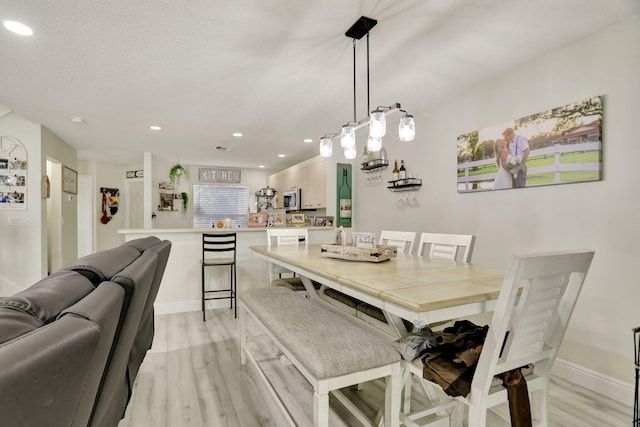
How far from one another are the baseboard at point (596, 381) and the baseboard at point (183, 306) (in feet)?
11.2

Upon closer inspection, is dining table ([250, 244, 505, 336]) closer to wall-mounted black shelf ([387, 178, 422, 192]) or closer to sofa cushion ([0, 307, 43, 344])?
sofa cushion ([0, 307, 43, 344])

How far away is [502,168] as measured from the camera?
2.68 m

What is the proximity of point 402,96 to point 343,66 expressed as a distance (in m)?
0.90

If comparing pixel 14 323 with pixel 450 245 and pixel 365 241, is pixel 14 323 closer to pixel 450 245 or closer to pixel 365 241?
pixel 365 241

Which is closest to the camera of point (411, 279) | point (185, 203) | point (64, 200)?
point (411, 279)

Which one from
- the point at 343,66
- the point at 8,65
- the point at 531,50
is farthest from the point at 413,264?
the point at 8,65

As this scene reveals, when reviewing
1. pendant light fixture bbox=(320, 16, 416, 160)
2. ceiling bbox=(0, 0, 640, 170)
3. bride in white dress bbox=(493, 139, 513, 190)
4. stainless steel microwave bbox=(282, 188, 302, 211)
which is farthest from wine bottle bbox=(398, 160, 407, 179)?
stainless steel microwave bbox=(282, 188, 302, 211)

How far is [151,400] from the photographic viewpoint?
6.50 feet

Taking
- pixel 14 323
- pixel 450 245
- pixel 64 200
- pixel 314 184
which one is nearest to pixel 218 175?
pixel 64 200

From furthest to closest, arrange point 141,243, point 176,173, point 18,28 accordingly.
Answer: point 176,173, point 18,28, point 141,243

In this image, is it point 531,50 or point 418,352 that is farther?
point 531,50

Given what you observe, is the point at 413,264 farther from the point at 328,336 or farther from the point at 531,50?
the point at 531,50

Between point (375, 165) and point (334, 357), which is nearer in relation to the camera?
point (334, 357)

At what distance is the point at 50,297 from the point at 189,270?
3.44 m
